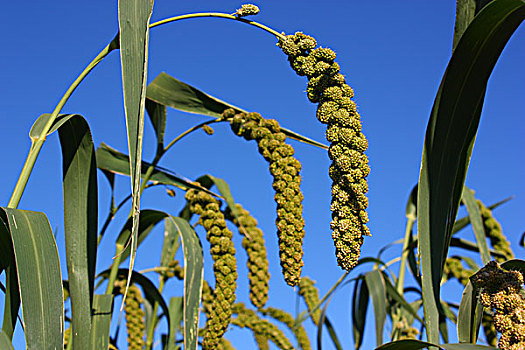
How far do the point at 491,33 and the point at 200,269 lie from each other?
107cm

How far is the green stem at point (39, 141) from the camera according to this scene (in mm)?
1121

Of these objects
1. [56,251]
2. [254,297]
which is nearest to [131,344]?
[254,297]

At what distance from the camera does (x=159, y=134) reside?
207cm

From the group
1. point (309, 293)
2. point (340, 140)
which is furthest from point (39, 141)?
point (309, 293)

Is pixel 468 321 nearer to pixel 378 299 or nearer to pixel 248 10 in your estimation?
pixel 248 10

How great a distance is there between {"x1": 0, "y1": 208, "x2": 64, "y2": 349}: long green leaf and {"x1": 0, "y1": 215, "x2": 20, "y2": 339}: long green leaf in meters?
0.09

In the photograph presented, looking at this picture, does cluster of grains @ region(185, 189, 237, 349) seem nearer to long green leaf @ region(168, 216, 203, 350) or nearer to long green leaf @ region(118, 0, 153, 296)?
long green leaf @ region(168, 216, 203, 350)

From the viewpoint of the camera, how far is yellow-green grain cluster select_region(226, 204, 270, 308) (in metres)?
1.75

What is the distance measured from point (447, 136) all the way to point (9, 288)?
89 cm

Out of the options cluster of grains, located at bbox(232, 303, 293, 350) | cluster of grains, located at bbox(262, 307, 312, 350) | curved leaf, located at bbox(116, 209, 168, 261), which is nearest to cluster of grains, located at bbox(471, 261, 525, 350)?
curved leaf, located at bbox(116, 209, 168, 261)

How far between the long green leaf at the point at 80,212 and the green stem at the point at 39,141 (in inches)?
3.6

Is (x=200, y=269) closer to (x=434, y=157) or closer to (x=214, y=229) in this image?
(x=214, y=229)

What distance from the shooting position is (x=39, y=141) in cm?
116

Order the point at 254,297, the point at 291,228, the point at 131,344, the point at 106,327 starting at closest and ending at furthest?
1. the point at 291,228
2. the point at 106,327
3. the point at 254,297
4. the point at 131,344
